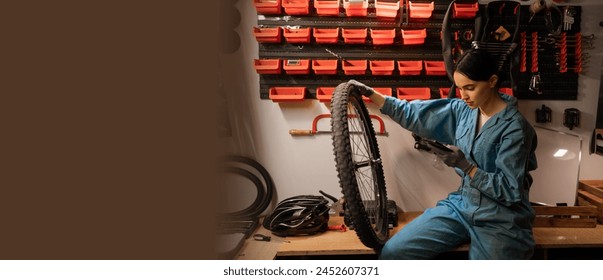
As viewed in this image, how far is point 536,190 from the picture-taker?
213cm

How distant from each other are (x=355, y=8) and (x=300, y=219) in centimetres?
115

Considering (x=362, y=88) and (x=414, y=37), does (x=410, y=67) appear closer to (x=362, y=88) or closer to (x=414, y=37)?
(x=414, y=37)

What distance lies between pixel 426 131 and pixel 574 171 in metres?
1.10

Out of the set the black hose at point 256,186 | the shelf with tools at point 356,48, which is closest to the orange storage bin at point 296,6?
the shelf with tools at point 356,48

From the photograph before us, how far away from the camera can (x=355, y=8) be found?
1.85 m

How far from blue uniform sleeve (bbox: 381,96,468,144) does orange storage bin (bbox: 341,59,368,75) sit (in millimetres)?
281

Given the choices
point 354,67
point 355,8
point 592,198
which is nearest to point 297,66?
point 354,67

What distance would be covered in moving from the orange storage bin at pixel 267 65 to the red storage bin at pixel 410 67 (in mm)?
679

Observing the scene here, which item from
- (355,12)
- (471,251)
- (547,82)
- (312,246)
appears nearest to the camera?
(471,251)

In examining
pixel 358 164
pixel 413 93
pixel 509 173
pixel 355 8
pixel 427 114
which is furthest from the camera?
pixel 413 93

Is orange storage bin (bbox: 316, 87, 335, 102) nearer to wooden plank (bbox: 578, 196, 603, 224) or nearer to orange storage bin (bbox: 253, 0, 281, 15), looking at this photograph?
orange storage bin (bbox: 253, 0, 281, 15)

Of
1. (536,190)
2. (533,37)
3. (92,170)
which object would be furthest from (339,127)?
(536,190)
